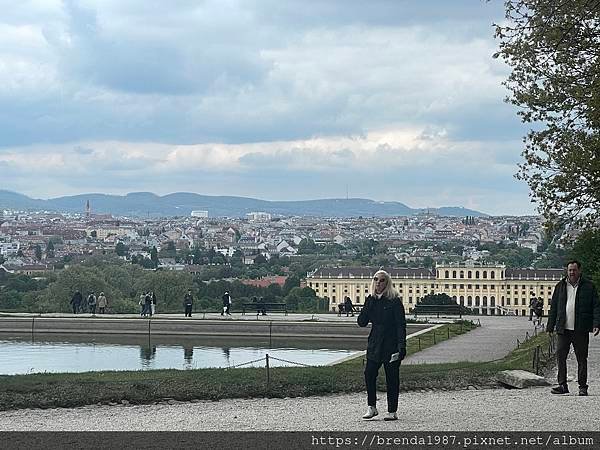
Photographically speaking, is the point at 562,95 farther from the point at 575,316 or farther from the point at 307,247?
the point at 307,247

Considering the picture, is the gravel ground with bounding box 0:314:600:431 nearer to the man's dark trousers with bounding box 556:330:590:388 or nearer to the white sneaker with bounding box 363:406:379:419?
the white sneaker with bounding box 363:406:379:419

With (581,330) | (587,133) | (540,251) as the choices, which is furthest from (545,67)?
(540,251)

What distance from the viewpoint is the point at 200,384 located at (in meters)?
13.8

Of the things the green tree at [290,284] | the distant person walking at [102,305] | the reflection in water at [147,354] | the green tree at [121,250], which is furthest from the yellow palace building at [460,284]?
the green tree at [121,250]

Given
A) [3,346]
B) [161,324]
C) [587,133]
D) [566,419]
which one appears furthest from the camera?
[161,324]

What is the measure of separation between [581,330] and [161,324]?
21.6m

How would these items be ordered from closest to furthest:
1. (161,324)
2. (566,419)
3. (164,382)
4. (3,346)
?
(566,419), (164,382), (3,346), (161,324)

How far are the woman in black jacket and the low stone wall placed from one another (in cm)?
1946

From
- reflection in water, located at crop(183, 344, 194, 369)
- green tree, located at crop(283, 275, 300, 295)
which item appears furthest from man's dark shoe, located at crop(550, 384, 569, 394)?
green tree, located at crop(283, 275, 300, 295)

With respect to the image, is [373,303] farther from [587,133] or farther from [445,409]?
[587,133]

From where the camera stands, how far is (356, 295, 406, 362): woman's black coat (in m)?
10.9

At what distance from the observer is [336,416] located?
11.3 meters

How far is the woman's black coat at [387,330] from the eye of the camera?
10945 mm

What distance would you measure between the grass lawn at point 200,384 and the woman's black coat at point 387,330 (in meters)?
2.88
